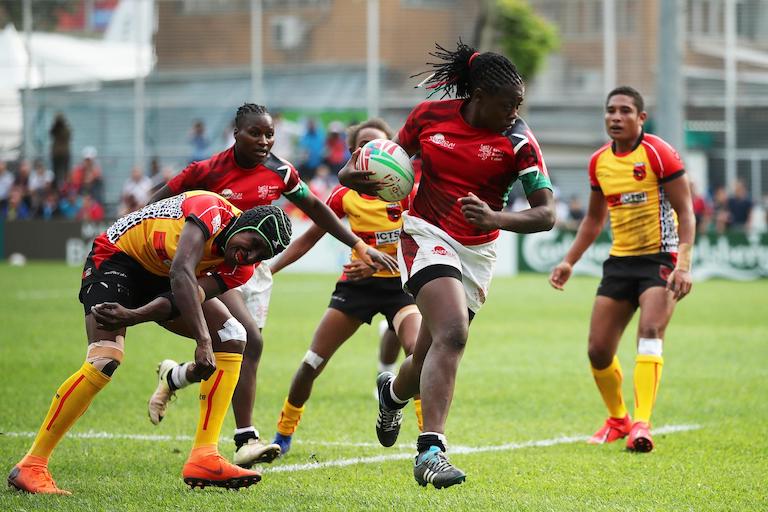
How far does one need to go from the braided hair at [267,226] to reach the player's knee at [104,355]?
90cm

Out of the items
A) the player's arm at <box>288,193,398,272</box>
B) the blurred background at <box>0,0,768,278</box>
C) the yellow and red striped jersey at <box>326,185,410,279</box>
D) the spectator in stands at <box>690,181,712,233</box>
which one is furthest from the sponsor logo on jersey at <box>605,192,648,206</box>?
the blurred background at <box>0,0,768,278</box>

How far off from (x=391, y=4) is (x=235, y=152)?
84.1 ft

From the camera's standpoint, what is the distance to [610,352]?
8.91 metres

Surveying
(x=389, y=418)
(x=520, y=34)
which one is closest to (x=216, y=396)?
(x=389, y=418)

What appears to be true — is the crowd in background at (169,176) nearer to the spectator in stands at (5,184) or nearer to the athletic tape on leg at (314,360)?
the spectator in stands at (5,184)

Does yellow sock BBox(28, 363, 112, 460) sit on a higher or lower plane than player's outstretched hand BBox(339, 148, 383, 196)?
lower

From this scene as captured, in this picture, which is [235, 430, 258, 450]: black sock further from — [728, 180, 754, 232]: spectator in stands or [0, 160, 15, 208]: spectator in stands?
[0, 160, 15, 208]: spectator in stands

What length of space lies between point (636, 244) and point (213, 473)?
3708 millimetres

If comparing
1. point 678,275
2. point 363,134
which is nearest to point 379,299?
point 363,134

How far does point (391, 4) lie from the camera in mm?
32688

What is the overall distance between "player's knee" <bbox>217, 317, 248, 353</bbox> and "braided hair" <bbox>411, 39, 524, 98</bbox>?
181cm

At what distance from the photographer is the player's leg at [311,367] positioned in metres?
8.44

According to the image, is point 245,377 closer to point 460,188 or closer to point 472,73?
point 460,188

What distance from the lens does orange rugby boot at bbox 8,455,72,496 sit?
658 cm
